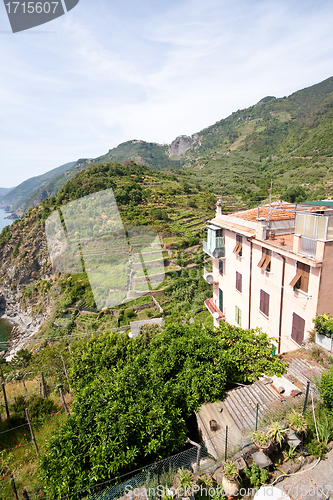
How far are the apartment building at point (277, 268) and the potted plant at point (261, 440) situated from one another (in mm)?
3329

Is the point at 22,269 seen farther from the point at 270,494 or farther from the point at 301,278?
the point at 270,494

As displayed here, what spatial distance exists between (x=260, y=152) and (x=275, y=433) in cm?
10561

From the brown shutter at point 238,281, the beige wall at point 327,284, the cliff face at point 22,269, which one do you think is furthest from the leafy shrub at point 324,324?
the cliff face at point 22,269

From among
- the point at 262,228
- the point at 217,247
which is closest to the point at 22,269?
the point at 217,247

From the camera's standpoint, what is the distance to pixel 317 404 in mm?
5070

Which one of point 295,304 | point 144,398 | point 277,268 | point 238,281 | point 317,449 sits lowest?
point 317,449

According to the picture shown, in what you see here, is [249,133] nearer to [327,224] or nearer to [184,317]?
[184,317]

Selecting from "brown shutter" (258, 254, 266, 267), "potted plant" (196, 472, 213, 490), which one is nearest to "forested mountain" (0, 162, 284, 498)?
"potted plant" (196, 472, 213, 490)

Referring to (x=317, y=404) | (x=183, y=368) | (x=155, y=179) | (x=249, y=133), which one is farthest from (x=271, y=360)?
(x=249, y=133)

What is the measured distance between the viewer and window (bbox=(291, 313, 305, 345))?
6842 millimetres

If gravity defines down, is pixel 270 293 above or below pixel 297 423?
above

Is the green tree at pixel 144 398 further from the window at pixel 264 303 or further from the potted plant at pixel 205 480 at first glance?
the window at pixel 264 303

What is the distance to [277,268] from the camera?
7633mm

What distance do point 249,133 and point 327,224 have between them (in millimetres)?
123410
